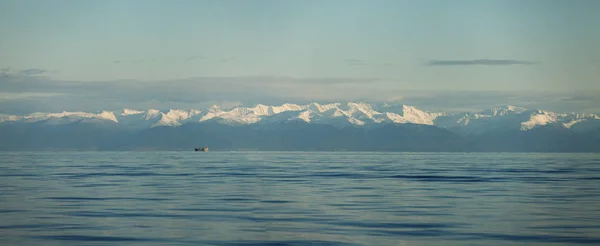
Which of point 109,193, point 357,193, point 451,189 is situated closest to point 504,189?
point 451,189

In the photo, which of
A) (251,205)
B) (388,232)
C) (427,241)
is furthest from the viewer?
(251,205)

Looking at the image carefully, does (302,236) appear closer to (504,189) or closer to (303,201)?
(303,201)

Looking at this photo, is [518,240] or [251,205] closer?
[518,240]

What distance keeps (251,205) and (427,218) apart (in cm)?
1253

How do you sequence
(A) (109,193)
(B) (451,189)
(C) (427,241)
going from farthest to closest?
(B) (451,189)
(A) (109,193)
(C) (427,241)

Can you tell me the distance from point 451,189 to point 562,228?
29.5 m

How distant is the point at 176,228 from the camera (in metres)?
39.6

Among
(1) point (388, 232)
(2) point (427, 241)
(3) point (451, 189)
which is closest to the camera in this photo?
(2) point (427, 241)

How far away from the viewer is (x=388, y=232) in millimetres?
38312

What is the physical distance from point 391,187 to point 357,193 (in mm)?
8664

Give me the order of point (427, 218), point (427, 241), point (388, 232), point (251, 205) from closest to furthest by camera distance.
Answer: point (427, 241) < point (388, 232) < point (427, 218) < point (251, 205)

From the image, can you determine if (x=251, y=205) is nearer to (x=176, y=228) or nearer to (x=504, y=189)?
(x=176, y=228)

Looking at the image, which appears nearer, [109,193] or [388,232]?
[388,232]

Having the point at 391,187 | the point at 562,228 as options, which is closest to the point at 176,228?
the point at 562,228
